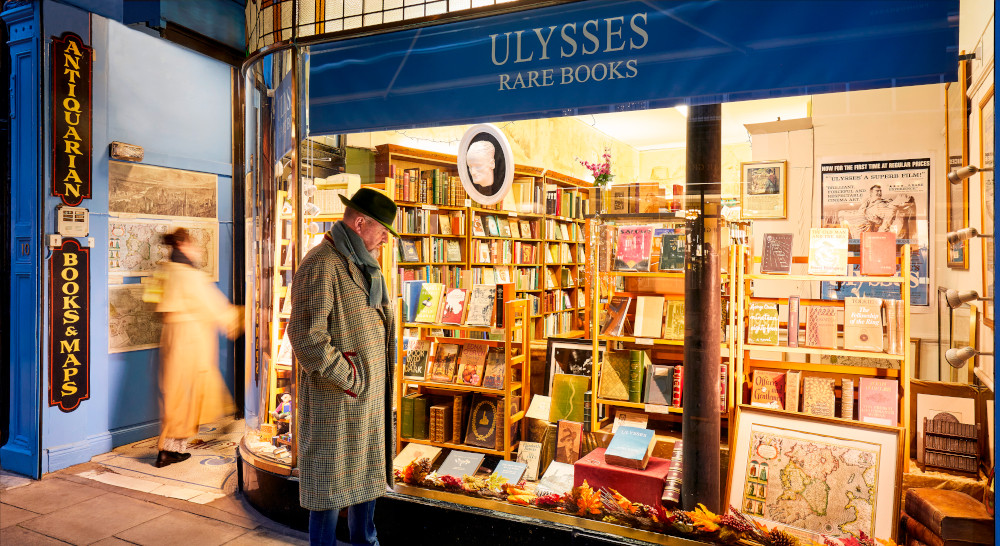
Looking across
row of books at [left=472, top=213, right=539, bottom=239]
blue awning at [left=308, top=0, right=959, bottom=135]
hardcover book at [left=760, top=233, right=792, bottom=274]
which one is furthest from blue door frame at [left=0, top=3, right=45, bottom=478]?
hardcover book at [left=760, top=233, right=792, bottom=274]

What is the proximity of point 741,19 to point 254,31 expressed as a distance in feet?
10.1

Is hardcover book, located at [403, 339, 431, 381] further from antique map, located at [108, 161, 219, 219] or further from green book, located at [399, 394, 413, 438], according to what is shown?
antique map, located at [108, 161, 219, 219]

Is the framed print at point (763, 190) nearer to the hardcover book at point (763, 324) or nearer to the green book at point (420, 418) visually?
the hardcover book at point (763, 324)

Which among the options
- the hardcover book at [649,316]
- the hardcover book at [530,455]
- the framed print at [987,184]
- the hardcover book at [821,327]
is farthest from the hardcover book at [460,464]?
the framed print at [987,184]

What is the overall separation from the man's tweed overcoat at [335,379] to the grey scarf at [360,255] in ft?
0.08

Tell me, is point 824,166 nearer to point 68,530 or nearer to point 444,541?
point 444,541

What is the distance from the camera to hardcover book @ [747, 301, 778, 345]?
10.9ft

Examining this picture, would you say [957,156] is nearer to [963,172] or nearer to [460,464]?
[963,172]

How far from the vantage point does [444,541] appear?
3139 millimetres

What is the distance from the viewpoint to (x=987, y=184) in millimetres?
2322

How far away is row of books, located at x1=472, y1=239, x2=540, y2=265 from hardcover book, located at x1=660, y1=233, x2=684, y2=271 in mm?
1822

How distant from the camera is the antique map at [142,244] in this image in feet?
16.0

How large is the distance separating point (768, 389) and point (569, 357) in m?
1.34

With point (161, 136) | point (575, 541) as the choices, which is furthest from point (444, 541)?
point (161, 136)
